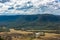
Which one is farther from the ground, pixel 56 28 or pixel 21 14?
pixel 21 14

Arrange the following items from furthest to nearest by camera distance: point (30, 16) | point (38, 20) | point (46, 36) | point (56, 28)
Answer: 1. point (38, 20)
2. point (30, 16)
3. point (56, 28)
4. point (46, 36)

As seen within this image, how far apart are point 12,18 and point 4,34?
2.77 metres

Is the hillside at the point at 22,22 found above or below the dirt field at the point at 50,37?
above

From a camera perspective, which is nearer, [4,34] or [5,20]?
[4,34]

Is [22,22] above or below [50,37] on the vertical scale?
above

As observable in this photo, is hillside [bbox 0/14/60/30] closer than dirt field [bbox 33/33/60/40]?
No

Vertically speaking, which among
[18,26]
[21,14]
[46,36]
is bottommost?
[46,36]

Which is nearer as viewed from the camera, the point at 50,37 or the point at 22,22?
the point at 50,37

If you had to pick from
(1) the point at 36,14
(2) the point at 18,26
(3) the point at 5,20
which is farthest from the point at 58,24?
(3) the point at 5,20

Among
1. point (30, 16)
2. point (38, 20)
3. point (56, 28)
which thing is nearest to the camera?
point (56, 28)

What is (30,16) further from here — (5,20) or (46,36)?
(46,36)

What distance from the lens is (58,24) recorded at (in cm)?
1880

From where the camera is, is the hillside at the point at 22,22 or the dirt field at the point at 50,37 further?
the hillside at the point at 22,22

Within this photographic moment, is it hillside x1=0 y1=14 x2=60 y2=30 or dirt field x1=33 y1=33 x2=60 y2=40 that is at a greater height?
hillside x1=0 y1=14 x2=60 y2=30
